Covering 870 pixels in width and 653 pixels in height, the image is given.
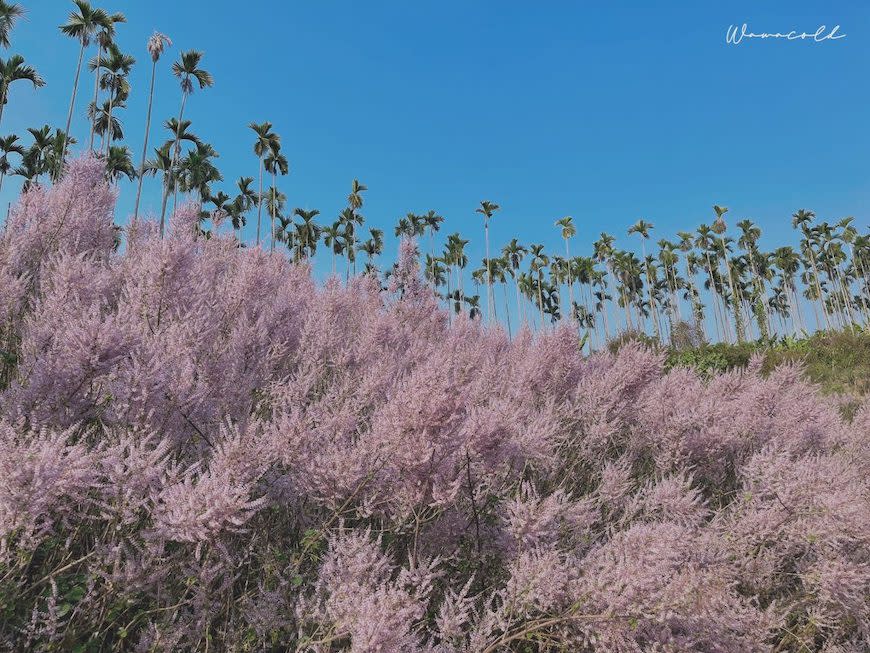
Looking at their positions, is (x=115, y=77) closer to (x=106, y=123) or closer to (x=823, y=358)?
(x=106, y=123)

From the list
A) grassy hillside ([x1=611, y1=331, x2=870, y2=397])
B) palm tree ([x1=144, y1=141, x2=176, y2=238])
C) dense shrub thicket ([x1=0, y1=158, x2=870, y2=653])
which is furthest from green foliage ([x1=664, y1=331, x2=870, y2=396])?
palm tree ([x1=144, y1=141, x2=176, y2=238])

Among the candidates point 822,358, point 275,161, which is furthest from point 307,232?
point 822,358

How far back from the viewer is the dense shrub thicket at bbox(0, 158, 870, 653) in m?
2.95

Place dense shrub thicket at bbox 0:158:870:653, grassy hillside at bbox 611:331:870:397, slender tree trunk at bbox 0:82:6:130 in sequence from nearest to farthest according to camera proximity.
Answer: dense shrub thicket at bbox 0:158:870:653
grassy hillside at bbox 611:331:870:397
slender tree trunk at bbox 0:82:6:130

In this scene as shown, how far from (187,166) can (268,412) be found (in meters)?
43.2

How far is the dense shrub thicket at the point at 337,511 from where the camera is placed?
116 inches

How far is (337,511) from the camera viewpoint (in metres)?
3.65

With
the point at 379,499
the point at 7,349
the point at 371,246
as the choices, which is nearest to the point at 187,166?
the point at 371,246

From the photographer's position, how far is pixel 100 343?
133 inches

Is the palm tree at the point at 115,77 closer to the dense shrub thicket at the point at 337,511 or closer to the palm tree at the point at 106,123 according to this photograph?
the palm tree at the point at 106,123

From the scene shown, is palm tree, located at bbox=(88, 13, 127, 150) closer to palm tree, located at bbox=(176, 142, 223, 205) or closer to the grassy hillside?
palm tree, located at bbox=(176, 142, 223, 205)

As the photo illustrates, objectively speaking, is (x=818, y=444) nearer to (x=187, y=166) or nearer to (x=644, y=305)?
(x=187, y=166)

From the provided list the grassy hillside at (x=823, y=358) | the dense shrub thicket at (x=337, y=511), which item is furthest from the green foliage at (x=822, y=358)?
the dense shrub thicket at (x=337, y=511)

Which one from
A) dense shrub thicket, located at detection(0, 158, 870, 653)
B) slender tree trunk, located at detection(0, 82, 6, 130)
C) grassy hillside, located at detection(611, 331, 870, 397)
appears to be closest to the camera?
dense shrub thicket, located at detection(0, 158, 870, 653)
